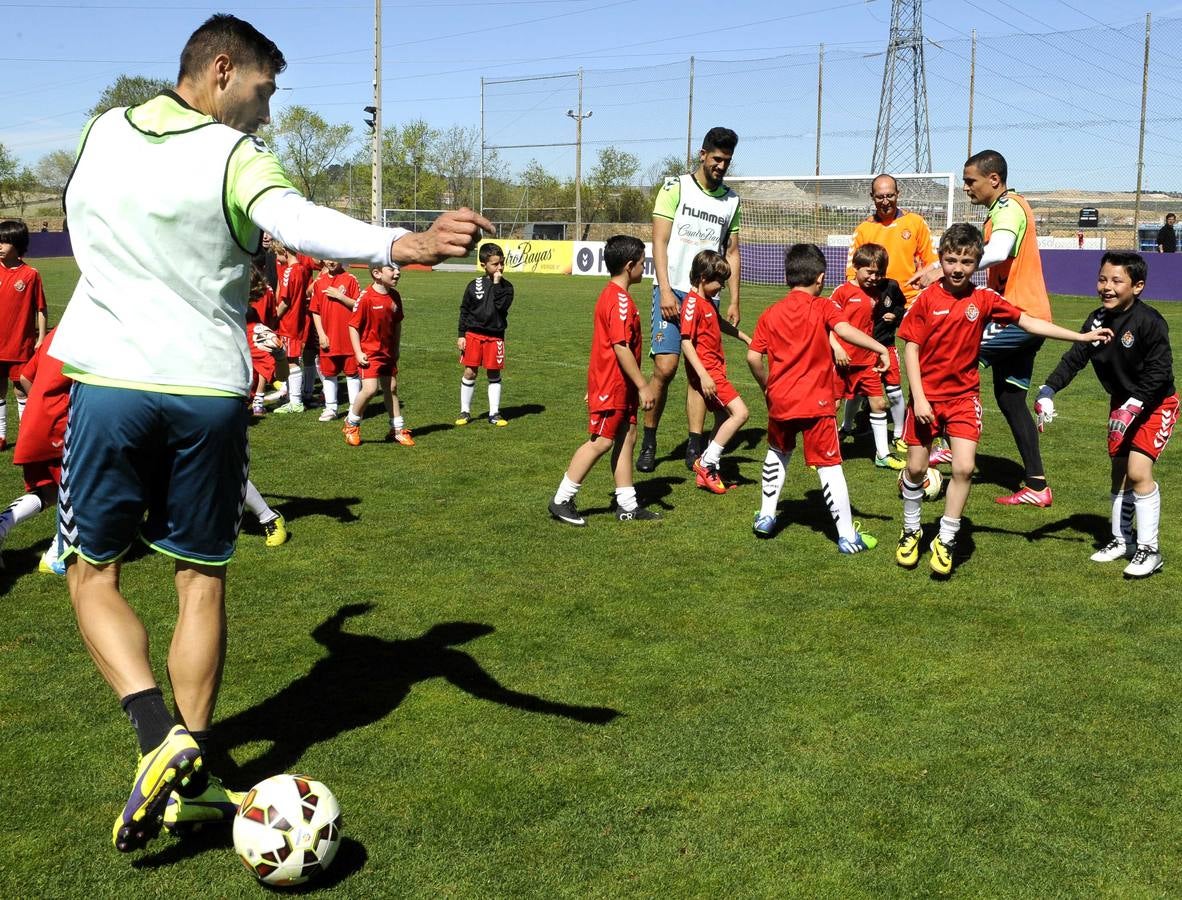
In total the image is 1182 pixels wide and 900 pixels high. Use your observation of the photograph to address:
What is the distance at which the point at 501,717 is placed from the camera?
4.34 m

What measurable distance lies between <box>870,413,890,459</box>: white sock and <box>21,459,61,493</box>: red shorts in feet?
20.3

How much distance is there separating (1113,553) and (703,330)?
3470 millimetres

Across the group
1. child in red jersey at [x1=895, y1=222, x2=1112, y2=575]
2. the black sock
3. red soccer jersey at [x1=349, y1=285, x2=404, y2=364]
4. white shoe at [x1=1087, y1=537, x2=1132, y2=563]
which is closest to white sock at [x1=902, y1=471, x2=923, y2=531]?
child in red jersey at [x1=895, y1=222, x2=1112, y2=575]

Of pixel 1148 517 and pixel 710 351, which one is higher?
pixel 710 351

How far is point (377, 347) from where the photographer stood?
33.4 feet

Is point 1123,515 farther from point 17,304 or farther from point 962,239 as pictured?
point 17,304

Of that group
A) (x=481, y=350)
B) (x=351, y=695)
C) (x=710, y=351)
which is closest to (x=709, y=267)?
(x=710, y=351)

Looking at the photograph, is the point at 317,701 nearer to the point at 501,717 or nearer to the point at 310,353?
the point at 501,717

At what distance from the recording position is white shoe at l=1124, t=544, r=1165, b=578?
20.0 ft

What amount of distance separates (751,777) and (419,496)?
4786 millimetres

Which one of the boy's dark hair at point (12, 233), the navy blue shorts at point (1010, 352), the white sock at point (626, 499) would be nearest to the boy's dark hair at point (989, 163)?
the navy blue shorts at point (1010, 352)

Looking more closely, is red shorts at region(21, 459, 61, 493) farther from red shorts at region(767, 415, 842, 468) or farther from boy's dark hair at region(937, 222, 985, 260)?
boy's dark hair at region(937, 222, 985, 260)

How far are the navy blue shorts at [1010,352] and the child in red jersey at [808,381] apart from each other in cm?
141

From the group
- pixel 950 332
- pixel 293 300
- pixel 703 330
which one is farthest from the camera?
→ pixel 293 300
